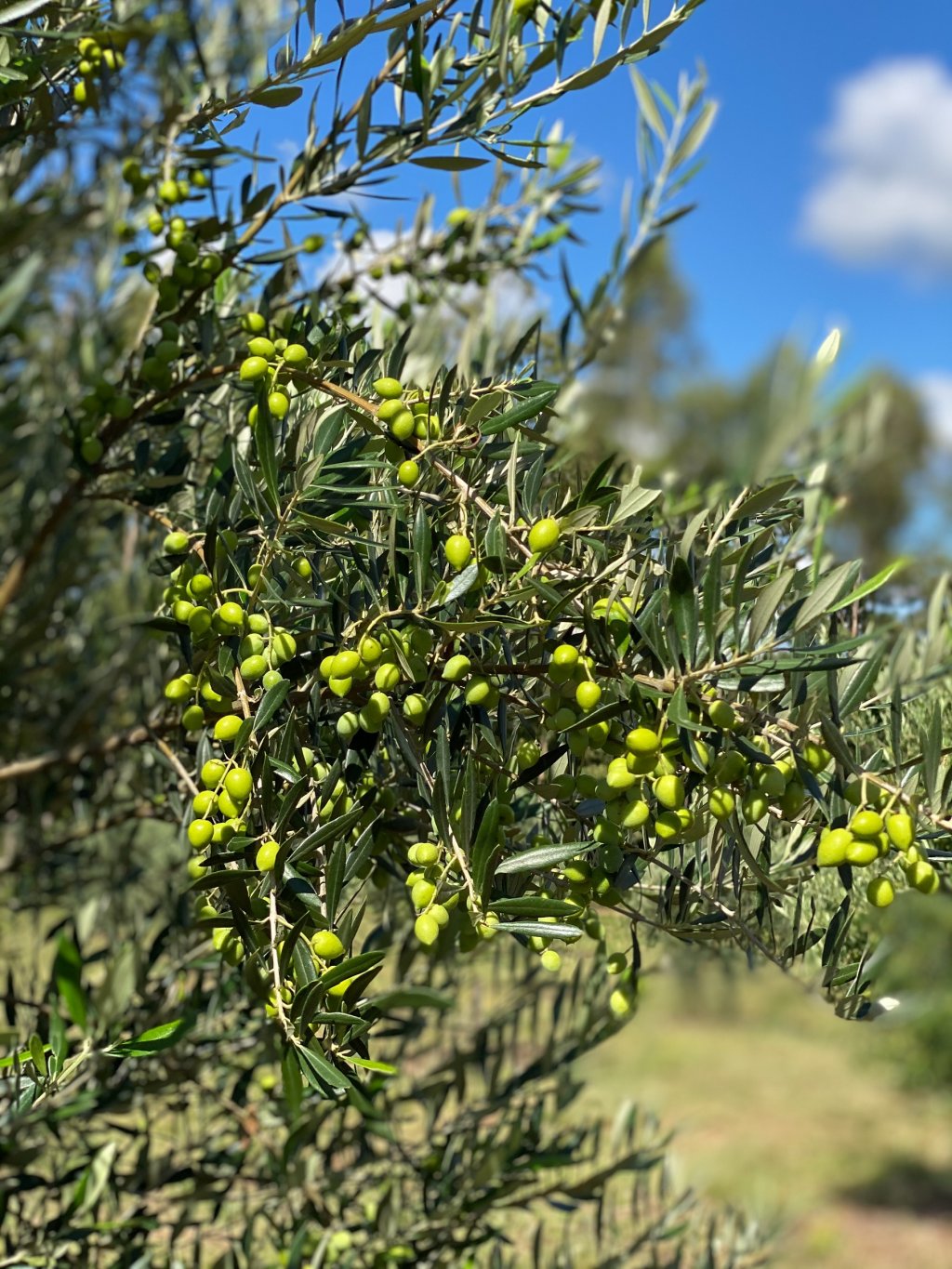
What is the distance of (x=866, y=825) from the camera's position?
1.63 ft

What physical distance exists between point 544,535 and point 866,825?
0.21 metres

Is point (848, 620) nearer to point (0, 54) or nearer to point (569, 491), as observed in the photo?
point (569, 491)

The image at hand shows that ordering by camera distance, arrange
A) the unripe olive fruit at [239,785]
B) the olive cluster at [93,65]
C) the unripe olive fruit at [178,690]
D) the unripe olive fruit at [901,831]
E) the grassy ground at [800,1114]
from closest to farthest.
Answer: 1. the unripe olive fruit at [901,831]
2. the unripe olive fruit at [239,785]
3. the unripe olive fruit at [178,690]
4. the olive cluster at [93,65]
5. the grassy ground at [800,1114]

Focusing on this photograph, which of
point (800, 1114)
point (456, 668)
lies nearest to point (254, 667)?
point (456, 668)

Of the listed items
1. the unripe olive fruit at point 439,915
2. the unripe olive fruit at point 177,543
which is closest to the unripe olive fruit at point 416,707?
the unripe olive fruit at point 439,915

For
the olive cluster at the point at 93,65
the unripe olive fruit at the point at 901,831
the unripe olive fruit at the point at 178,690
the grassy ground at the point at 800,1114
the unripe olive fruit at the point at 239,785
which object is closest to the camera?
the unripe olive fruit at the point at 901,831

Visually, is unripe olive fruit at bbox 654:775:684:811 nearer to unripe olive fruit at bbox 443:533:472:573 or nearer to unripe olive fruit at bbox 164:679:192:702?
unripe olive fruit at bbox 443:533:472:573

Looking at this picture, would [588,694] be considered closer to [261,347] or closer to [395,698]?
[395,698]

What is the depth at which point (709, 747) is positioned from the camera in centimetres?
56

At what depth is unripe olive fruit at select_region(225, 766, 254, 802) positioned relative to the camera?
59 centimetres

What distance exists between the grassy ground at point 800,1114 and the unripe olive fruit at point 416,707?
3.93 m

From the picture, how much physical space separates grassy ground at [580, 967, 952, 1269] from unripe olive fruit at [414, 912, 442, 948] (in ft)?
13.0

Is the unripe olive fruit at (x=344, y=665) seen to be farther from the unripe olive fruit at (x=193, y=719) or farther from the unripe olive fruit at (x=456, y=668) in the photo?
the unripe olive fruit at (x=193, y=719)

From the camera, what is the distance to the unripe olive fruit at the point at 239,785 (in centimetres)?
59
